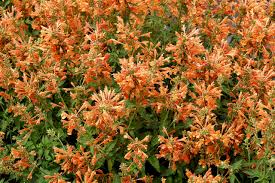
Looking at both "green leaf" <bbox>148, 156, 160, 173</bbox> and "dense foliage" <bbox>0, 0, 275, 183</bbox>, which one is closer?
"dense foliage" <bbox>0, 0, 275, 183</bbox>

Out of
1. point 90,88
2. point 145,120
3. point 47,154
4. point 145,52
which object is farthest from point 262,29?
point 47,154

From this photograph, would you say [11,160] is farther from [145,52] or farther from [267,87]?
[267,87]

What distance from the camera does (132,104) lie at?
346 centimetres

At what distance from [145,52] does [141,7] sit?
44 centimetres

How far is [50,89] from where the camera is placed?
12.4 feet

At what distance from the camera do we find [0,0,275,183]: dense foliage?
3.41 meters

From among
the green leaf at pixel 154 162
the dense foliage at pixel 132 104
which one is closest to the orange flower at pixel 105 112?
the dense foliage at pixel 132 104

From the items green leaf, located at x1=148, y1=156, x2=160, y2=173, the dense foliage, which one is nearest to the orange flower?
the dense foliage

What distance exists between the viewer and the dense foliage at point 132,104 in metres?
3.41

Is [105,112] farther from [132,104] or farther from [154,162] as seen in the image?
[154,162]

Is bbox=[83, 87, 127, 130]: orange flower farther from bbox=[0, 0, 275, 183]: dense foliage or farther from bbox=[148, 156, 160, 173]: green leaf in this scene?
bbox=[148, 156, 160, 173]: green leaf

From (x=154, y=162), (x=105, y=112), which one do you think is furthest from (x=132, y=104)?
(x=154, y=162)

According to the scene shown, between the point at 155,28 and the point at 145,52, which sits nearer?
the point at 145,52

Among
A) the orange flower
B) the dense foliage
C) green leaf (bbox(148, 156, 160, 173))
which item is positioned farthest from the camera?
green leaf (bbox(148, 156, 160, 173))
